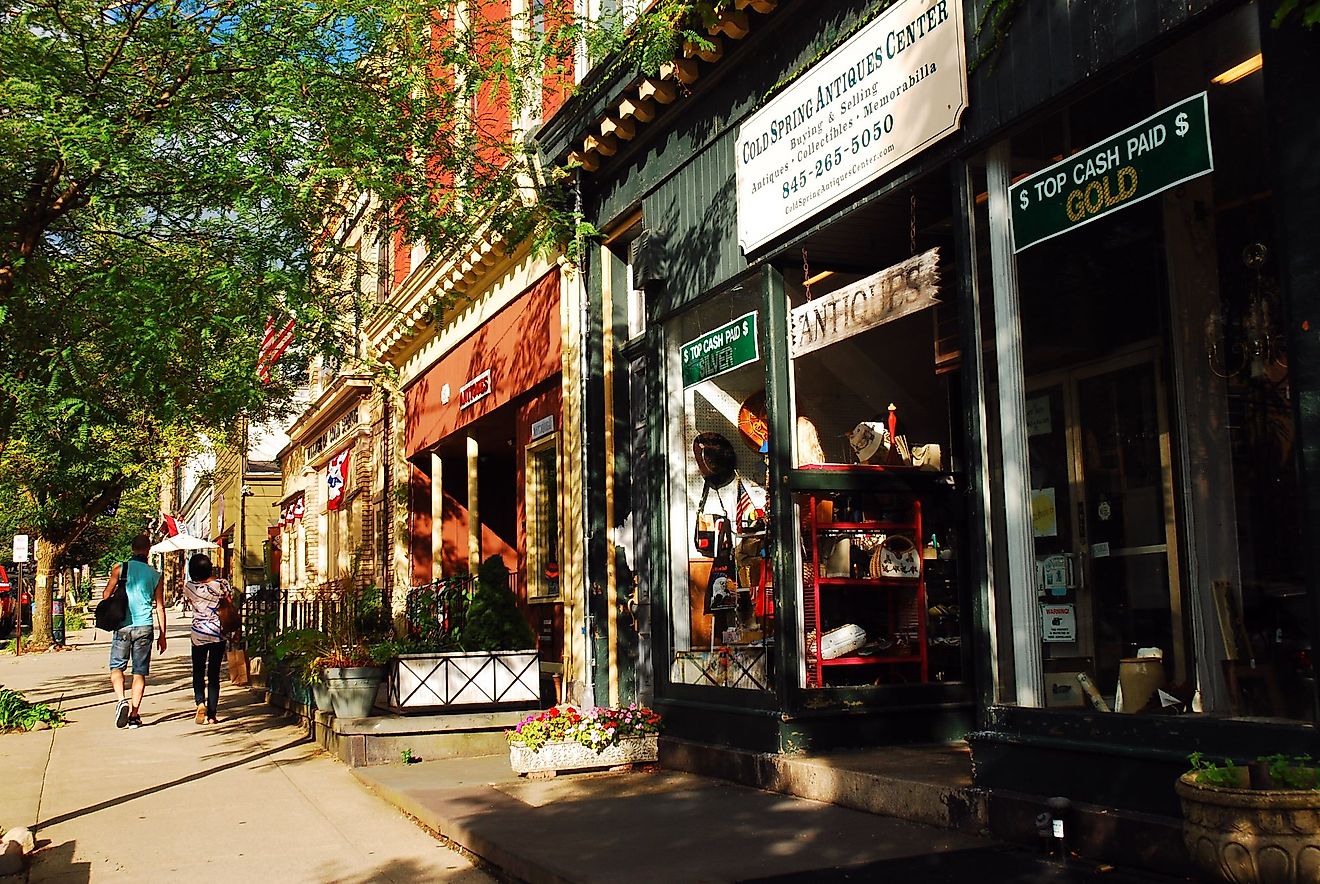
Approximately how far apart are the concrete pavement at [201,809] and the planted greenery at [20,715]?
1.02 feet

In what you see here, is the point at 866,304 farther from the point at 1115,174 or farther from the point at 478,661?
the point at 478,661

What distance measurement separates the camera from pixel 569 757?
944 cm

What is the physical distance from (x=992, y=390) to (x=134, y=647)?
11.3m

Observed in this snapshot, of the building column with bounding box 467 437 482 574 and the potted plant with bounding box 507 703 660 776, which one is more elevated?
the building column with bounding box 467 437 482 574

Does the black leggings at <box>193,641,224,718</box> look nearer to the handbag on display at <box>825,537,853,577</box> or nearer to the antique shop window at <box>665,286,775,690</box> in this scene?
the antique shop window at <box>665,286,775,690</box>

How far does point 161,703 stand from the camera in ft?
59.0

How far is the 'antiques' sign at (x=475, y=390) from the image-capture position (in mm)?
15359

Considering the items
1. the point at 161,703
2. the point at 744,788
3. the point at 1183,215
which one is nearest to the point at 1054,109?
the point at 1183,215

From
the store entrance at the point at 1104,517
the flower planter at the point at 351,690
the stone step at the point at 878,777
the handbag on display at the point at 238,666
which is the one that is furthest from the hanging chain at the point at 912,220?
the handbag on display at the point at 238,666

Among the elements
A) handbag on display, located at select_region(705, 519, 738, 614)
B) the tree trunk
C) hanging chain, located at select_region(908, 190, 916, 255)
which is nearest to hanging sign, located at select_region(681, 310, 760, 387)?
handbag on display, located at select_region(705, 519, 738, 614)

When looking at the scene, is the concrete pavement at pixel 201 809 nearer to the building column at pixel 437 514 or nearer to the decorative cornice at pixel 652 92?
the building column at pixel 437 514

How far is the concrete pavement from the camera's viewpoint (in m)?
7.23

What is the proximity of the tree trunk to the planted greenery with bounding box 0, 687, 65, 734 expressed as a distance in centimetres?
2107

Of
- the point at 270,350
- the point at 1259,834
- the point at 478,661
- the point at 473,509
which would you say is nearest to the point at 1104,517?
the point at 1259,834
